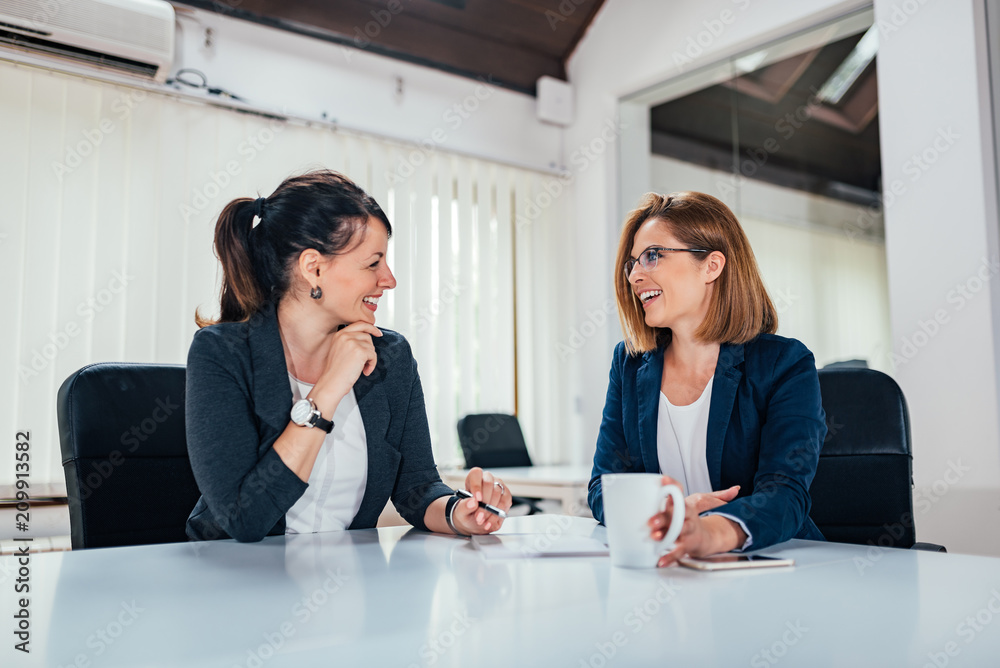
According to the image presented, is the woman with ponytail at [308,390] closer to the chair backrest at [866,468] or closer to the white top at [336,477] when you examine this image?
the white top at [336,477]

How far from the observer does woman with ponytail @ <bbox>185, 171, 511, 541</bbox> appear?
49.0 inches

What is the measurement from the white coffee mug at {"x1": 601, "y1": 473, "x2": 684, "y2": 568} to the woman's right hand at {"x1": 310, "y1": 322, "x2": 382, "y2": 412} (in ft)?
1.95

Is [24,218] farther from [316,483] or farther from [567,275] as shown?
[567,275]

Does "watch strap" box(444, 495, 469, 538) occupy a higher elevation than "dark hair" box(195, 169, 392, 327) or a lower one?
lower

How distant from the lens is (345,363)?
1390 mm

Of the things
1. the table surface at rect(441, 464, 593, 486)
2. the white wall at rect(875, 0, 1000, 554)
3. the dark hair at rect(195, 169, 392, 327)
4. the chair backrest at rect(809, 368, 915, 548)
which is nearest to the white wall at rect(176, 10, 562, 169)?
the table surface at rect(441, 464, 593, 486)

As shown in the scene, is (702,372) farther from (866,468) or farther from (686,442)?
(866,468)

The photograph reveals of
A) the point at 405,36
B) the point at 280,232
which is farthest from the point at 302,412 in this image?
the point at 405,36

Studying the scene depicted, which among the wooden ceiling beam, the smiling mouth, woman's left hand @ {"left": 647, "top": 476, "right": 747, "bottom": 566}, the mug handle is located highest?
the wooden ceiling beam

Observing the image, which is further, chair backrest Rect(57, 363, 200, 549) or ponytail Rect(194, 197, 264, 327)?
ponytail Rect(194, 197, 264, 327)

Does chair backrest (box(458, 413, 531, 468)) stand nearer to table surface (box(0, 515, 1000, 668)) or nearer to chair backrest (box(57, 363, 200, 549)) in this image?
chair backrest (box(57, 363, 200, 549))

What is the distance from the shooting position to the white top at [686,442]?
4.80 feet

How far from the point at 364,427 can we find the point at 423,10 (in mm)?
3133

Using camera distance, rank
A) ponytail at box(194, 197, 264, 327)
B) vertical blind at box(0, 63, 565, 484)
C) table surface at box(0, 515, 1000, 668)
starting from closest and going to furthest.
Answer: table surface at box(0, 515, 1000, 668) → ponytail at box(194, 197, 264, 327) → vertical blind at box(0, 63, 565, 484)
